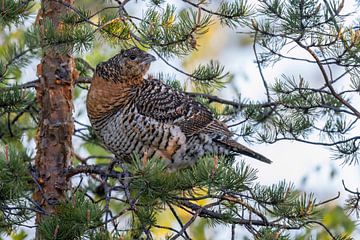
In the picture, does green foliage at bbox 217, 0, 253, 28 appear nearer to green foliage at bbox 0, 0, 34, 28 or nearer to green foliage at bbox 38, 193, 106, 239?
green foliage at bbox 0, 0, 34, 28

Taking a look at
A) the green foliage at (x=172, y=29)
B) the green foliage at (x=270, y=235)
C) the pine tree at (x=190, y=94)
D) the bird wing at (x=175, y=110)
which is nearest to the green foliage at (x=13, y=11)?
the pine tree at (x=190, y=94)

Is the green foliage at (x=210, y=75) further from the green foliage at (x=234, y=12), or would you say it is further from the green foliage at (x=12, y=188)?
the green foliage at (x=12, y=188)

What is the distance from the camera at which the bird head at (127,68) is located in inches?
188

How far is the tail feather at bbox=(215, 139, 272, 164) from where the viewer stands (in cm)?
473

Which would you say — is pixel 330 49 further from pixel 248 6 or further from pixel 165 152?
pixel 165 152

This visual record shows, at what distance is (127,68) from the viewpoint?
4.81 m

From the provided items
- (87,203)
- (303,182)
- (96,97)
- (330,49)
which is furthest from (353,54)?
(303,182)

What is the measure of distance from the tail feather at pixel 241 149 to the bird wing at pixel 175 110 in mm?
51

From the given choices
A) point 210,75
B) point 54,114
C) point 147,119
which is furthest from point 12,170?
point 210,75

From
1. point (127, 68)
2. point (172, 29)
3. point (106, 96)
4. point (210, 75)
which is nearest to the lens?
point (172, 29)

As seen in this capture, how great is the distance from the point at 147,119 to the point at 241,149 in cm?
63

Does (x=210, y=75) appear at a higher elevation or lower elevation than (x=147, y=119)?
higher

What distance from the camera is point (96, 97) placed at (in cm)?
474

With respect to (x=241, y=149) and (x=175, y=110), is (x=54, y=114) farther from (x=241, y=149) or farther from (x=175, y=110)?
(x=241, y=149)
